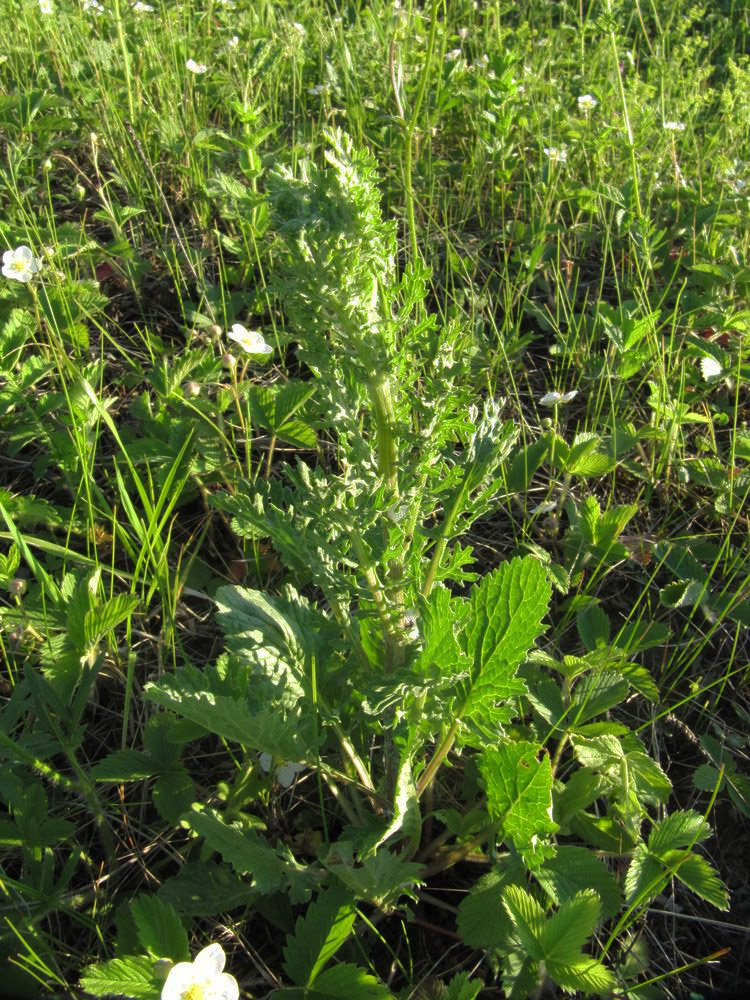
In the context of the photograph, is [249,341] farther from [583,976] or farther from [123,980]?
[583,976]

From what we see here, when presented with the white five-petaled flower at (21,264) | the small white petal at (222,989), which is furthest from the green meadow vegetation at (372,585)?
the white five-petaled flower at (21,264)

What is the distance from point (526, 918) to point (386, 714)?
42 centimetres

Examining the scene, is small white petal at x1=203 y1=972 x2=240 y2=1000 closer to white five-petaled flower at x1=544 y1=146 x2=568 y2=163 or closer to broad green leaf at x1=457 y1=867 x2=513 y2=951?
broad green leaf at x1=457 y1=867 x2=513 y2=951

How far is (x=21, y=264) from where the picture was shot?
2387mm

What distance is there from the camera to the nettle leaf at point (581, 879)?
1.46 metres

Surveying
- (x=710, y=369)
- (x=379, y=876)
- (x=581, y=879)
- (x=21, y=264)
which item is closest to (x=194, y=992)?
(x=379, y=876)

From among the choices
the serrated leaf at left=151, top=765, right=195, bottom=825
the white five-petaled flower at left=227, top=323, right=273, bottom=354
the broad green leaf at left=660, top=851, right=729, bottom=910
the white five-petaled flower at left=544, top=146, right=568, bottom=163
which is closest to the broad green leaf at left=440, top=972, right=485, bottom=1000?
the broad green leaf at left=660, top=851, right=729, bottom=910

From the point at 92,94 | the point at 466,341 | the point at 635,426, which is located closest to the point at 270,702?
the point at 466,341

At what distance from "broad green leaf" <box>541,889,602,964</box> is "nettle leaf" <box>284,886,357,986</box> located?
0.34 m

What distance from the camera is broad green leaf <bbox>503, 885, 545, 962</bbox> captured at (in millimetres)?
1345

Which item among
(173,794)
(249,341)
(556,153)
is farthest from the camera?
(556,153)

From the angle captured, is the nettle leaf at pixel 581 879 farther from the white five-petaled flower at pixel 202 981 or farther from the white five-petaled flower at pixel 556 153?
the white five-petaled flower at pixel 556 153

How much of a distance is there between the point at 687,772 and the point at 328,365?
4.35ft

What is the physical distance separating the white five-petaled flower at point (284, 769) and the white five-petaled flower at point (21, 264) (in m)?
1.57
